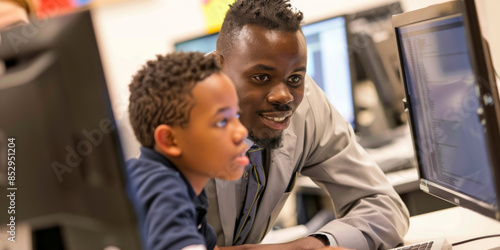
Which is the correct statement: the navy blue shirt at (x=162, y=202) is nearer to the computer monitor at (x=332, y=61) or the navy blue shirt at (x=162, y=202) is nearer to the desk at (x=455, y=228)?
the desk at (x=455, y=228)

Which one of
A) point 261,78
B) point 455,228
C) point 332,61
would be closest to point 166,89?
point 261,78

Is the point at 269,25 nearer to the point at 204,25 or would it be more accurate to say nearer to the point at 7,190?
the point at 7,190

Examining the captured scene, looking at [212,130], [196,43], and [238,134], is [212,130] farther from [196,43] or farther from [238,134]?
[196,43]

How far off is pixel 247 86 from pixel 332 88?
1.21 meters

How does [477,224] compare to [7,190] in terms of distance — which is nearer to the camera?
[7,190]

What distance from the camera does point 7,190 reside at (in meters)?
0.66

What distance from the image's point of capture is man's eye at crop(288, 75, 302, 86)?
0.84 meters

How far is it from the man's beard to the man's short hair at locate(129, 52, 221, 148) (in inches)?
9.6

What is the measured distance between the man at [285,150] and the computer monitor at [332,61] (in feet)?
2.60

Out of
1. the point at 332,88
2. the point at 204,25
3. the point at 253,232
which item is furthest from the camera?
the point at 204,25

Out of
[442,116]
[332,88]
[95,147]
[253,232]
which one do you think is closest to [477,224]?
[442,116]

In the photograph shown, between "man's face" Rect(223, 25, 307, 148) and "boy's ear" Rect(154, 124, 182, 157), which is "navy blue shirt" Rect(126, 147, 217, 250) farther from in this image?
"man's face" Rect(223, 25, 307, 148)

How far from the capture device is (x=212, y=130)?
24.6 inches

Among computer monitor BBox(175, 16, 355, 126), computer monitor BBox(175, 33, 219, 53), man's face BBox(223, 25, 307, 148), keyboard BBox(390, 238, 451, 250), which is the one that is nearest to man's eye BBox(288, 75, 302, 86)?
man's face BBox(223, 25, 307, 148)
